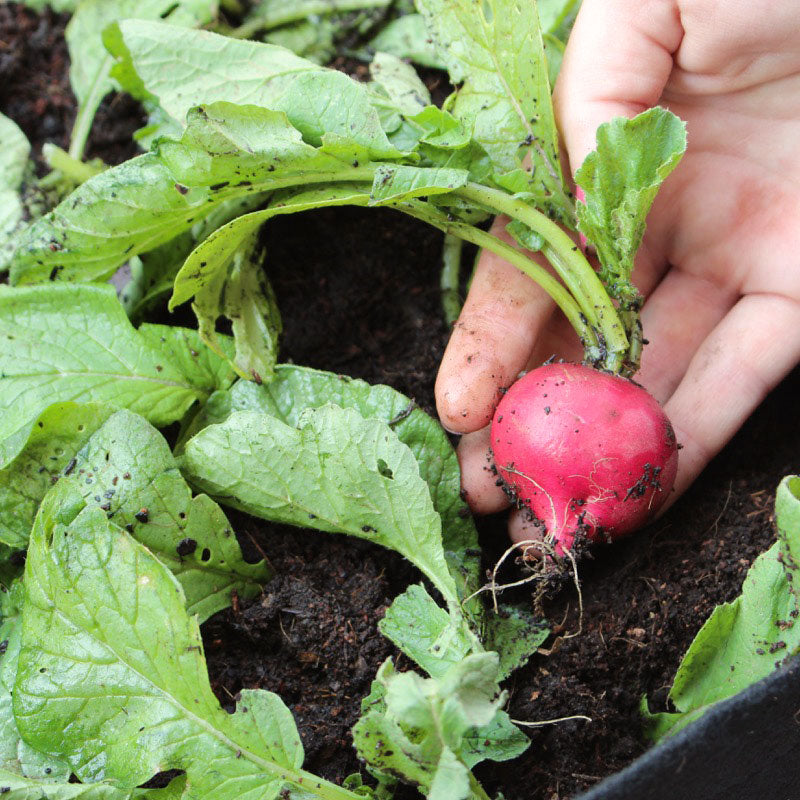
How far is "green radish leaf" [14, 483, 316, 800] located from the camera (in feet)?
3.97

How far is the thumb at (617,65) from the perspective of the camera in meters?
1.58

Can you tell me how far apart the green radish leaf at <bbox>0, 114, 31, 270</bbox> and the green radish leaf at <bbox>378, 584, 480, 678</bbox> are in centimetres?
131

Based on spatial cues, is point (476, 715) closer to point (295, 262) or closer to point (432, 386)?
point (432, 386)

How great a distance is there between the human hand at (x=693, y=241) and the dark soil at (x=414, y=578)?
0.14 metres

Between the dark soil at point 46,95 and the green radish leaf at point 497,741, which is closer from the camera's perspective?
the green radish leaf at point 497,741

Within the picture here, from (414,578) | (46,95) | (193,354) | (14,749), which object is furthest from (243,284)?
(46,95)

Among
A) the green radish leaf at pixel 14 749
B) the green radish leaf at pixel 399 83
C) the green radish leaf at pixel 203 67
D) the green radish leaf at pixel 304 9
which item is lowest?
the green radish leaf at pixel 14 749

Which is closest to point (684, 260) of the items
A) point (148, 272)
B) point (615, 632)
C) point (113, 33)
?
point (615, 632)

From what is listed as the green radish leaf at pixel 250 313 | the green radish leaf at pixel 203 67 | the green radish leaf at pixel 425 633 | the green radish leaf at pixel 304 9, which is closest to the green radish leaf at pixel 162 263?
the green radish leaf at pixel 250 313

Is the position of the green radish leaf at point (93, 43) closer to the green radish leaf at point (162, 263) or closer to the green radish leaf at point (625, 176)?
the green radish leaf at point (162, 263)

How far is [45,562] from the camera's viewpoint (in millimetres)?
1283

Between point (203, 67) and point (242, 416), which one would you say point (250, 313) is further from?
point (203, 67)

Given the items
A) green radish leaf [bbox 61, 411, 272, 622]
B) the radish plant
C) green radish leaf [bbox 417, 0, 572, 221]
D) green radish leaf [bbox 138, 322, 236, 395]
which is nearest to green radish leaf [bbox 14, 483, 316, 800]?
→ the radish plant

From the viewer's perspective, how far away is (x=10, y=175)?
207cm
